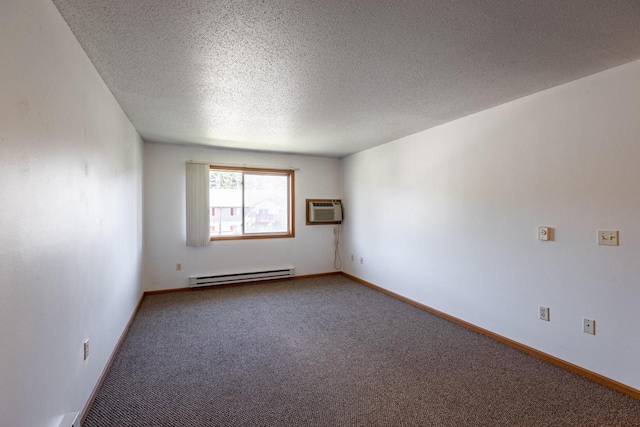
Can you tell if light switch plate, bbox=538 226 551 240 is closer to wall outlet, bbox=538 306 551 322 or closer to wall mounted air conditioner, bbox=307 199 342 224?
wall outlet, bbox=538 306 551 322

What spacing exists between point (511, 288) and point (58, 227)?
345 centimetres

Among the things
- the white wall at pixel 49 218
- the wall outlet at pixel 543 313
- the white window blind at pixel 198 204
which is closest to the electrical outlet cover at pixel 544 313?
the wall outlet at pixel 543 313

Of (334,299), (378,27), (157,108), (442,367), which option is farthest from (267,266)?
(378,27)

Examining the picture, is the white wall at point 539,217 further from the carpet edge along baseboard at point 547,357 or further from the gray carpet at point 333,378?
the gray carpet at point 333,378

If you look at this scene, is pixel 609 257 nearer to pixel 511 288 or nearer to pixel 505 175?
pixel 511 288

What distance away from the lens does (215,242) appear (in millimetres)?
4883

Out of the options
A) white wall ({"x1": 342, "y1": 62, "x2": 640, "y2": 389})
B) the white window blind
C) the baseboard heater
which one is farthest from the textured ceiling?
A: the baseboard heater

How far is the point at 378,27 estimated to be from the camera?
170cm

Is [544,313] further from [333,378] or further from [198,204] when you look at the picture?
[198,204]

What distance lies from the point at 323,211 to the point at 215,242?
1935mm

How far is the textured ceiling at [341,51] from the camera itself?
1.56m

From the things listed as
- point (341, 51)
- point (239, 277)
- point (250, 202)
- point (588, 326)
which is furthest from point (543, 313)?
point (250, 202)

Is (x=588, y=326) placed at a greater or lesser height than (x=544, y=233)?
lesser

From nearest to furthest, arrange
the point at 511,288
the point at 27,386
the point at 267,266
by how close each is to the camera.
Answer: the point at 27,386
the point at 511,288
the point at 267,266
